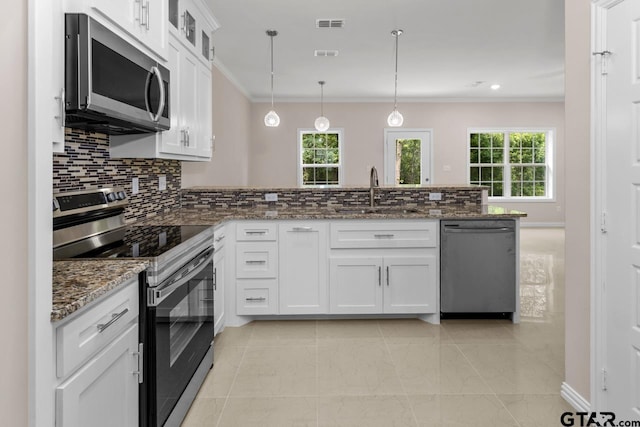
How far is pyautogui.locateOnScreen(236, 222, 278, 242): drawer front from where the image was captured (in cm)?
359

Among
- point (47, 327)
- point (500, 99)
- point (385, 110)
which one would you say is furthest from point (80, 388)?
point (500, 99)

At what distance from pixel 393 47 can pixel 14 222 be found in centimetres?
531

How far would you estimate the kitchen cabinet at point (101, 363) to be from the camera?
1189 millimetres

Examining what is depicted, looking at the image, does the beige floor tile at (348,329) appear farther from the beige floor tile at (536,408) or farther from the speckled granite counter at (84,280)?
the speckled granite counter at (84,280)

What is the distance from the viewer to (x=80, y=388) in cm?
126

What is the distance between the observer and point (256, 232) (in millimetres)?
3594

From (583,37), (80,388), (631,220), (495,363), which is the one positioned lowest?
(495,363)

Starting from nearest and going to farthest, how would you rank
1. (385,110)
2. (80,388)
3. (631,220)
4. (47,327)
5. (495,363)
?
(47,327) → (80,388) → (631,220) → (495,363) → (385,110)

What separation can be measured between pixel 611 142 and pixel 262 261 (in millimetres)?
2463

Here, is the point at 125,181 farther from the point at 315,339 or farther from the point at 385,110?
the point at 385,110

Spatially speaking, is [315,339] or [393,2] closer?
[315,339]

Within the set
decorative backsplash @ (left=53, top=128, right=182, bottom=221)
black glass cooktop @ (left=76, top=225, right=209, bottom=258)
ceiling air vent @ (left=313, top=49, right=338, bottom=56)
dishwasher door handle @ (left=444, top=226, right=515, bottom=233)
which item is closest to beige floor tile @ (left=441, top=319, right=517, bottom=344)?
dishwasher door handle @ (left=444, top=226, right=515, bottom=233)

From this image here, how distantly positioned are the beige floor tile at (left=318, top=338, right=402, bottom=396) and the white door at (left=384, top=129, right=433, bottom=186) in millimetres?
6612

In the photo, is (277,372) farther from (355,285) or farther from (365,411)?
(355,285)
